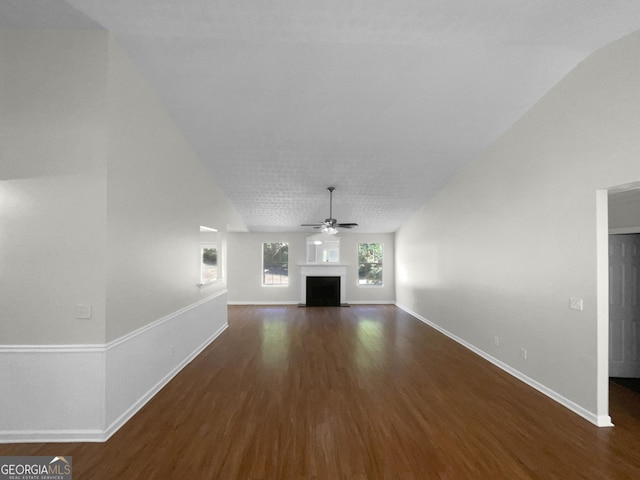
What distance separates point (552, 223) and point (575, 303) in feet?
2.97

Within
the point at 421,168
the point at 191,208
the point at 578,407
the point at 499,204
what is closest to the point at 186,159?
the point at 191,208

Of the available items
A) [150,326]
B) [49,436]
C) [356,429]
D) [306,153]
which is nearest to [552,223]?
[356,429]

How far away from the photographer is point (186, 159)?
14.3ft

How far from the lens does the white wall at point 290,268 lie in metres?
9.74

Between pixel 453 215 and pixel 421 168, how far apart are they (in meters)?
1.16

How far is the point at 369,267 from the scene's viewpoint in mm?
10070

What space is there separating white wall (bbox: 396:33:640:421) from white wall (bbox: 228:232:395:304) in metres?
4.73

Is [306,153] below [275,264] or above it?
above

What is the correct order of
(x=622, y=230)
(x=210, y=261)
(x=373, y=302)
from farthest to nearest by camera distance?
(x=373, y=302) → (x=210, y=261) → (x=622, y=230)

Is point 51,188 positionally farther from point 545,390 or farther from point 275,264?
point 275,264

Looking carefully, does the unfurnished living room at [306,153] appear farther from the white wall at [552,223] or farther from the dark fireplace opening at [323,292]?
the dark fireplace opening at [323,292]

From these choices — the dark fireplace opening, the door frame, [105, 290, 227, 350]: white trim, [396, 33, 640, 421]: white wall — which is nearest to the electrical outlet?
[396, 33, 640, 421]: white wall

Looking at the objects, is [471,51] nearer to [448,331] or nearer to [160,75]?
[160,75]

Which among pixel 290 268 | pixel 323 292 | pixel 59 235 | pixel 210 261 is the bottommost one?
pixel 323 292
